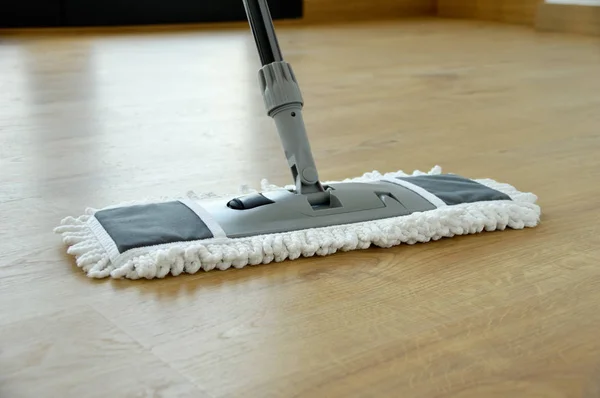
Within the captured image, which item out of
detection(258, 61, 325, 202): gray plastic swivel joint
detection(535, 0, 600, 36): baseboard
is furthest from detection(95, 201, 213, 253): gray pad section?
detection(535, 0, 600, 36): baseboard

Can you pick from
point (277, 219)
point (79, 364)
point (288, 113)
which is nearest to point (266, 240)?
point (277, 219)

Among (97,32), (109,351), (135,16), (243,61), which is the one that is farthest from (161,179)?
(135,16)

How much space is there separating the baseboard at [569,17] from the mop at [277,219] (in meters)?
2.86

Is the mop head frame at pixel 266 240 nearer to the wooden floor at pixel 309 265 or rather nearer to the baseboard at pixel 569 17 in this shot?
the wooden floor at pixel 309 265

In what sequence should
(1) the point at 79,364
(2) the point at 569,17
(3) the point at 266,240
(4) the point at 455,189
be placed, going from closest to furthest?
1. (1) the point at 79,364
2. (3) the point at 266,240
3. (4) the point at 455,189
4. (2) the point at 569,17

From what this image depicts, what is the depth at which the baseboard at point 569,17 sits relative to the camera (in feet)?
11.9

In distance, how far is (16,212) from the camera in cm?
106

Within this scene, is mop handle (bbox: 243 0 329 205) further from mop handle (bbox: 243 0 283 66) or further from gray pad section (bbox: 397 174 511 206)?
gray pad section (bbox: 397 174 511 206)

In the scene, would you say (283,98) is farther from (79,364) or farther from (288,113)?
(79,364)

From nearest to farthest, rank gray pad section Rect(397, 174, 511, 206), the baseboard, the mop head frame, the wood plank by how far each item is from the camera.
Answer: the wood plank
the mop head frame
gray pad section Rect(397, 174, 511, 206)
the baseboard

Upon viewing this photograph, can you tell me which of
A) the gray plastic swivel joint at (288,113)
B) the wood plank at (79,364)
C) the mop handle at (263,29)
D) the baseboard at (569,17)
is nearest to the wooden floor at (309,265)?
the wood plank at (79,364)

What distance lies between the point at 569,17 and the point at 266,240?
321 centimetres

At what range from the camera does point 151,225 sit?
893 mm

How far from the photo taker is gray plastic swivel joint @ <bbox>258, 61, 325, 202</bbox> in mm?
930
